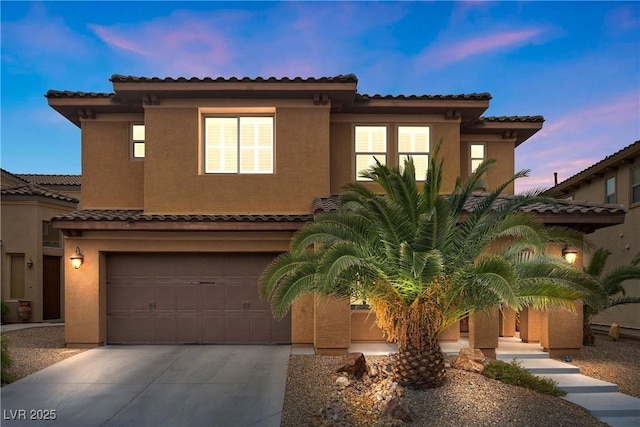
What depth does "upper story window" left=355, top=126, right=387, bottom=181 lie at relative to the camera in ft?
38.7

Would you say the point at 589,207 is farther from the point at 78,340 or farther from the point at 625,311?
the point at 78,340

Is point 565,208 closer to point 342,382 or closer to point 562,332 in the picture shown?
point 562,332

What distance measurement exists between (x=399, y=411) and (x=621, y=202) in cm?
1401

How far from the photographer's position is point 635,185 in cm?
1374

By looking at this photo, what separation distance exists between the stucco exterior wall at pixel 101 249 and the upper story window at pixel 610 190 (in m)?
13.7

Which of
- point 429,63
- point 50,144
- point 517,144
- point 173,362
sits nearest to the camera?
point 173,362

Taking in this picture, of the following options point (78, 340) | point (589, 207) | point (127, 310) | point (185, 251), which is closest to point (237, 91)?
point (185, 251)

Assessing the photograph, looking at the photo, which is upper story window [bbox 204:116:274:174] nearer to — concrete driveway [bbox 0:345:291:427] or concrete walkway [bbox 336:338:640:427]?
concrete driveway [bbox 0:345:291:427]

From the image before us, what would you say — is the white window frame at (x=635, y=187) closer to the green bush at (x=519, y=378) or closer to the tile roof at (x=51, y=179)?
the green bush at (x=519, y=378)

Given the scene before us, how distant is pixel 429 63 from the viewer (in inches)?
738

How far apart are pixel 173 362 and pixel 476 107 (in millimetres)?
11016

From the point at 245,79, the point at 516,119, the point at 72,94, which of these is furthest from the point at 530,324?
the point at 72,94

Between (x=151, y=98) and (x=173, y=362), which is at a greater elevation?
(x=151, y=98)

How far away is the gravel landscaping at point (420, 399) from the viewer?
19.2 ft
